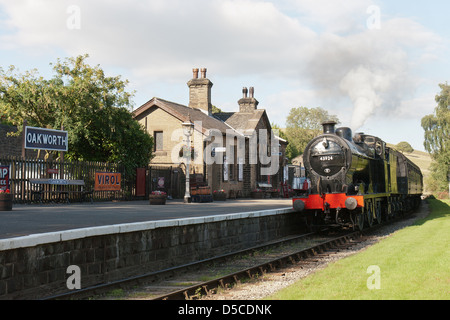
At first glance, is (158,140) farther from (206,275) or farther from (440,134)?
(440,134)

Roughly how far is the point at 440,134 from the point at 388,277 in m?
48.3

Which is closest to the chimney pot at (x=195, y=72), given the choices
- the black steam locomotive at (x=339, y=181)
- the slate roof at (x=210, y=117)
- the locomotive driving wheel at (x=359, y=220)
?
the slate roof at (x=210, y=117)

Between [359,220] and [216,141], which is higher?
[216,141]

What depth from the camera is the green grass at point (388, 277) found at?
6305 mm

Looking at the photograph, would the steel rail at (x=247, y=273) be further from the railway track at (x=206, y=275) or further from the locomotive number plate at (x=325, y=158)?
the locomotive number plate at (x=325, y=158)

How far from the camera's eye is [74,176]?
803 inches

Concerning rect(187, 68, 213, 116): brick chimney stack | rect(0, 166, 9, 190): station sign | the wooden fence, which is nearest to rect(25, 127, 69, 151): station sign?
the wooden fence

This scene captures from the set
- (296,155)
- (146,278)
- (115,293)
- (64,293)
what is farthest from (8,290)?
(296,155)

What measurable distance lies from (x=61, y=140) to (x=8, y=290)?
47.6 ft

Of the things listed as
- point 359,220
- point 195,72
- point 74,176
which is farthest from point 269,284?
point 195,72

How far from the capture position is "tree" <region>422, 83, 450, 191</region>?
152 ft

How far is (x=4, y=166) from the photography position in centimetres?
1648
